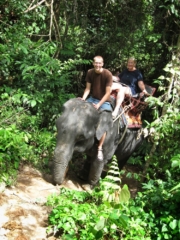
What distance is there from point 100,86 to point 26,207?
2341 mm

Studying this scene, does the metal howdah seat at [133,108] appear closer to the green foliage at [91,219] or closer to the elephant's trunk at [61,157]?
the elephant's trunk at [61,157]

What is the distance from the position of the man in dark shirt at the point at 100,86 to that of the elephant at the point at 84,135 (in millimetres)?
102

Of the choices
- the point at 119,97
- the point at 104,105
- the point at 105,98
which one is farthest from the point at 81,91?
the point at 105,98

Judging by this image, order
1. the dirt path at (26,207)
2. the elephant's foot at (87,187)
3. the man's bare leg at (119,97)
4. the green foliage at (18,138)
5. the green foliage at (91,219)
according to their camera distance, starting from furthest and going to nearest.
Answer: the man's bare leg at (119,97) < the elephant's foot at (87,187) < the green foliage at (18,138) < the dirt path at (26,207) < the green foliage at (91,219)

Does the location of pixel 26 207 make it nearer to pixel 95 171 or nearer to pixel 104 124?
pixel 95 171

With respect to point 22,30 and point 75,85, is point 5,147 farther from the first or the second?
point 75,85

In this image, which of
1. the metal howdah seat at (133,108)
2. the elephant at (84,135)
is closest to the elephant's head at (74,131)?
the elephant at (84,135)

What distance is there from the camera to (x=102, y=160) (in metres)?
5.06

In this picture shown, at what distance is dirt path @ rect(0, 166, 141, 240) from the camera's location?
3.15m

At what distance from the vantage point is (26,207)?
3.68 meters

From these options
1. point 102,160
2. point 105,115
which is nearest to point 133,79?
point 105,115

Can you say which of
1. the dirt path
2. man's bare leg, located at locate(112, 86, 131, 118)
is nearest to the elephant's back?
man's bare leg, located at locate(112, 86, 131, 118)

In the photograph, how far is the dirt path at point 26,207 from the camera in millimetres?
3148

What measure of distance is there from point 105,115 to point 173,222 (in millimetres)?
2163
